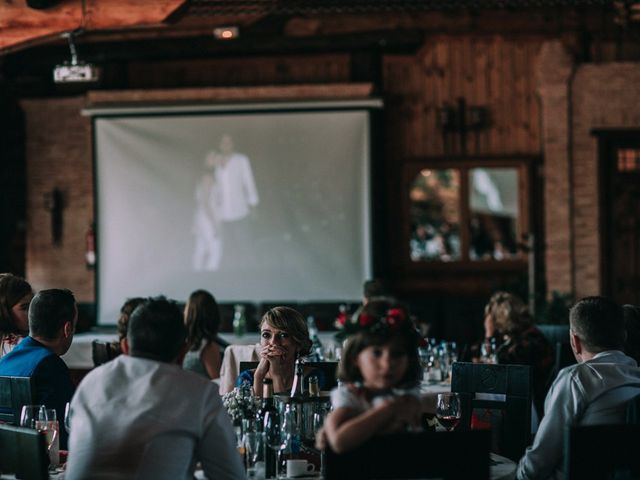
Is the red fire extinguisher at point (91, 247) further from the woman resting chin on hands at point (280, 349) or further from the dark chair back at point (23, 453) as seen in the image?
the dark chair back at point (23, 453)

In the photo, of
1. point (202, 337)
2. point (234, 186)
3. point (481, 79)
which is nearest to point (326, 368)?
point (202, 337)

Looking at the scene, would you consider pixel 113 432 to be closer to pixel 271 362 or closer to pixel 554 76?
pixel 271 362

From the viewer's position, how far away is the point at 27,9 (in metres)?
7.36

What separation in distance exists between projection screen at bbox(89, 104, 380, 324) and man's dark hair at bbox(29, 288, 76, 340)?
7.38 m

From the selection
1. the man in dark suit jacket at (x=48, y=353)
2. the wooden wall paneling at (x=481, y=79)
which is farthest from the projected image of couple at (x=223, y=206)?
the man in dark suit jacket at (x=48, y=353)

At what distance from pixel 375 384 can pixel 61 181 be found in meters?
10.2

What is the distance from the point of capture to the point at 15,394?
4.47m

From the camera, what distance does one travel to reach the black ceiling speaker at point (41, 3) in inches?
288

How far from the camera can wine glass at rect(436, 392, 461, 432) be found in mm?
4305

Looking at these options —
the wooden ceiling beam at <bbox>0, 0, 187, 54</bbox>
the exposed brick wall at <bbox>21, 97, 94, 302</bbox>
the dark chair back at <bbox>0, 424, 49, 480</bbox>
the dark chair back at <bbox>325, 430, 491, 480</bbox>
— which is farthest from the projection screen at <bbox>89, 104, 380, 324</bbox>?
the dark chair back at <bbox>325, 430, 491, 480</bbox>

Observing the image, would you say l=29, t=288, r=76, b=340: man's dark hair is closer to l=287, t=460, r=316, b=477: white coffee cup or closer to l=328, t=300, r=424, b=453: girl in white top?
l=287, t=460, r=316, b=477: white coffee cup

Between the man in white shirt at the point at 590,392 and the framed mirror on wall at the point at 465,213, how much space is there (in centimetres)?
791

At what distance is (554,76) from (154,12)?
5483mm

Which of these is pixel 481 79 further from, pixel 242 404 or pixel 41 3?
pixel 242 404
